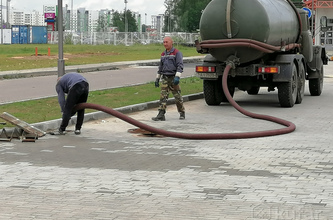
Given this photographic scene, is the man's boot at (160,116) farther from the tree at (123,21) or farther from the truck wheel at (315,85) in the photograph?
the tree at (123,21)

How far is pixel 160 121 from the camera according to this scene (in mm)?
15336

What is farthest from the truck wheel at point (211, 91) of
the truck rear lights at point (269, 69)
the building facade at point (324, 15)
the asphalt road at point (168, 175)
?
the building facade at point (324, 15)

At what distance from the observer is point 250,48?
57.1 feet

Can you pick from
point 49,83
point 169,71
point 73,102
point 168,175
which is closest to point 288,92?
point 169,71

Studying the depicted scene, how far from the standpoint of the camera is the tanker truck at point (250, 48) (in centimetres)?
1719

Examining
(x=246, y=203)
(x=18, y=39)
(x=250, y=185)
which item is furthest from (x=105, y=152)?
(x=18, y=39)

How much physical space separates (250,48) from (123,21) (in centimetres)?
14376

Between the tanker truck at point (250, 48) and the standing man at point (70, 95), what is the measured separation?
16.7 feet

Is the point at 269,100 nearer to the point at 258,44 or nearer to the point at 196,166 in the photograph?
the point at 258,44

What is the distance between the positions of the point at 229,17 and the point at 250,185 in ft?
29.5

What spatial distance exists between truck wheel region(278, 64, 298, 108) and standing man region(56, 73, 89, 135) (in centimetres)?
640

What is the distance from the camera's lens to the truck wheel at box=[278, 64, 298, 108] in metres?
18.1

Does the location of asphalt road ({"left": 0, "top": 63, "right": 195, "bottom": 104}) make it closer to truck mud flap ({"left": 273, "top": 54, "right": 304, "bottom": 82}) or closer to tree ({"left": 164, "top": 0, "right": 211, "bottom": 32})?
truck mud flap ({"left": 273, "top": 54, "right": 304, "bottom": 82})

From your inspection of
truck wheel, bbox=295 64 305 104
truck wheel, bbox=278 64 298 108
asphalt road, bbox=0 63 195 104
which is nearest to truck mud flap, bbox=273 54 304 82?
truck wheel, bbox=278 64 298 108
